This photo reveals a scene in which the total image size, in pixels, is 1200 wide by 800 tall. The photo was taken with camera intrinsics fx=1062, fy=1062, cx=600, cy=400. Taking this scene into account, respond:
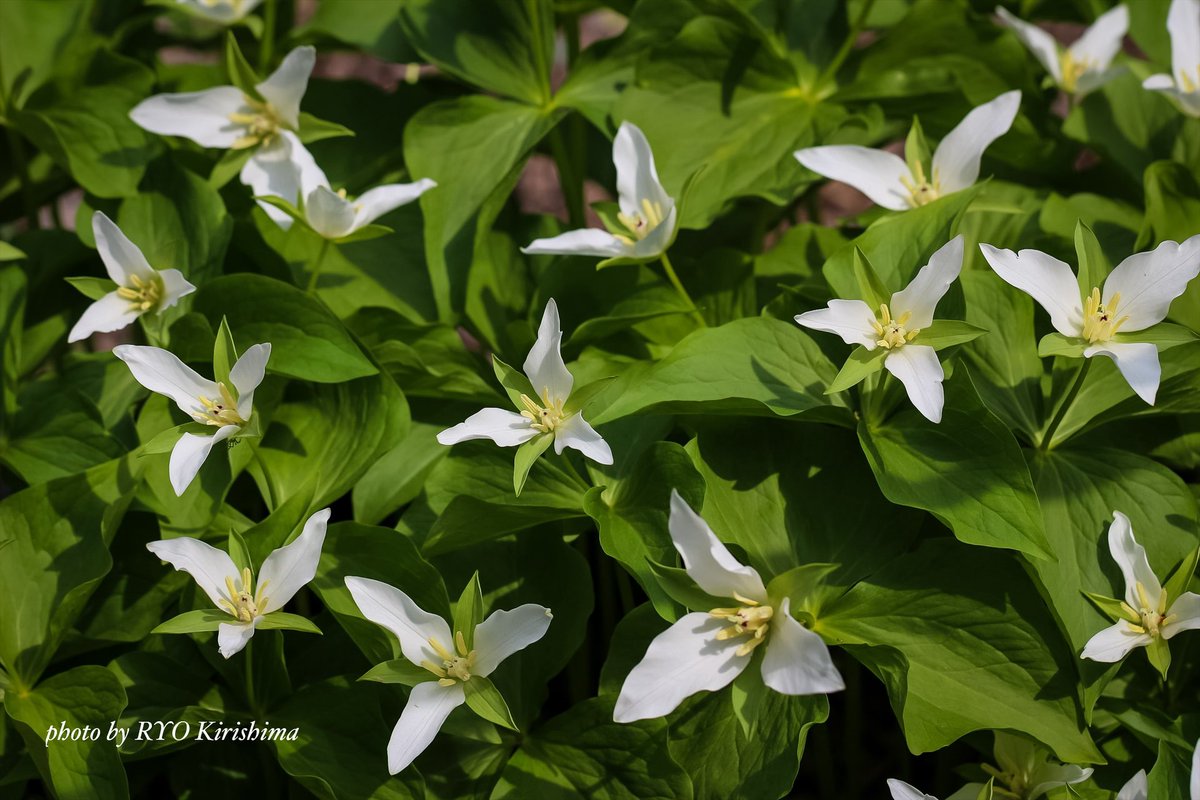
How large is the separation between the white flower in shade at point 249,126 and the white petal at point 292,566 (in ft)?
2.61

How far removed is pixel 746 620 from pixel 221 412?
2.78 feet

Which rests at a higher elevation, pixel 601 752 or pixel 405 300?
pixel 405 300

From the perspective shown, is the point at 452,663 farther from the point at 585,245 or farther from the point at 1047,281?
the point at 1047,281

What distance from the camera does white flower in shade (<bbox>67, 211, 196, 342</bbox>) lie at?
1.85m

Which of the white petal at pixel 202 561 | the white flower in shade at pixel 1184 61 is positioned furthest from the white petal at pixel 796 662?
the white flower in shade at pixel 1184 61

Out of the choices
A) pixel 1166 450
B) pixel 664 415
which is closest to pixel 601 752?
pixel 664 415

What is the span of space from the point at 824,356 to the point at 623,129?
0.54 meters

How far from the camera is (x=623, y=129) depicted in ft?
6.19

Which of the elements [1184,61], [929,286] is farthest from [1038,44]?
[929,286]

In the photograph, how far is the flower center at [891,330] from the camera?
1.54 metres

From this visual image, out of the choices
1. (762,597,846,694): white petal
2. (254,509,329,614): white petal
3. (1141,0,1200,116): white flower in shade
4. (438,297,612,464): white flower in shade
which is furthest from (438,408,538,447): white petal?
(1141,0,1200,116): white flower in shade

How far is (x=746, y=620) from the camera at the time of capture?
1.40 meters

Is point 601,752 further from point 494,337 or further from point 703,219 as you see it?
point 703,219

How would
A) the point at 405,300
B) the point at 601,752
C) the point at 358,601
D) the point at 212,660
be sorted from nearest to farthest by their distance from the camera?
the point at 358,601
the point at 601,752
the point at 212,660
the point at 405,300
